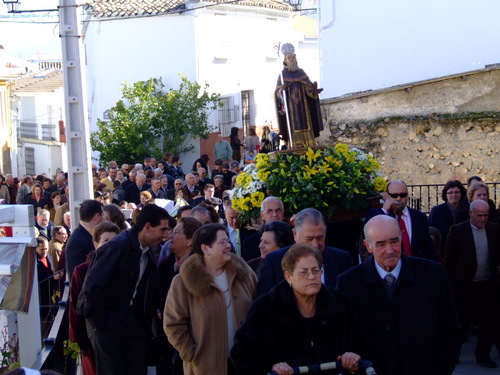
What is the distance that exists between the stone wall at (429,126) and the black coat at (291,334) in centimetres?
1184

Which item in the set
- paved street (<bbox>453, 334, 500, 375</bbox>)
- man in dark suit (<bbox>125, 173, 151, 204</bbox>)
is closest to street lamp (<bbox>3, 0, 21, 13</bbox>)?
man in dark suit (<bbox>125, 173, 151, 204</bbox>)

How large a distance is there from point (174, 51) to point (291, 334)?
80.0 feet

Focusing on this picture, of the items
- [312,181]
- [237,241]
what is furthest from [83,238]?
[312,181]

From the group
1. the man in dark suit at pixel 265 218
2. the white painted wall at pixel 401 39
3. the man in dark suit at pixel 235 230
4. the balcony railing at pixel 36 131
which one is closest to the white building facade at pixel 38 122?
the balcony railing at pixel 36 131

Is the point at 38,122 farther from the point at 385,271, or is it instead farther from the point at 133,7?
the point at 385,271

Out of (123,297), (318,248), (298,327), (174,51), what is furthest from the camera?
(174,51)

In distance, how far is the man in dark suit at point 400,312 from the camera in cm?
485

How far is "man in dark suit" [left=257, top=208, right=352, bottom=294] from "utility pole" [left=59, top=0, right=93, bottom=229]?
517 cm

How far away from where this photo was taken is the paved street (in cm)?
822

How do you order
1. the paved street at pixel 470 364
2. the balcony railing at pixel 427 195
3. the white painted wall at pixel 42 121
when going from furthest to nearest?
the white painted wall at pixel 42 121 < the balcony railing at pixel 427 195 < the paved street at pixel 470 364

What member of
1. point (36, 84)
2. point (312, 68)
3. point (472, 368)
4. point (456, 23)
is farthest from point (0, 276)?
point (36, 84)

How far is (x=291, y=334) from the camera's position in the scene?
4.72m

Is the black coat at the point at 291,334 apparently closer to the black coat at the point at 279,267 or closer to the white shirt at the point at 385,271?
the white shirt at the point at 385,271

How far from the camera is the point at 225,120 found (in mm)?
30812
